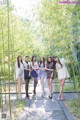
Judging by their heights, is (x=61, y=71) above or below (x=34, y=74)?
above

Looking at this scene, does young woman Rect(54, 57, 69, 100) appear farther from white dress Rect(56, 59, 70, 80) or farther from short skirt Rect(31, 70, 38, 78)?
short skirt Rect(31, 70, 38, 78)

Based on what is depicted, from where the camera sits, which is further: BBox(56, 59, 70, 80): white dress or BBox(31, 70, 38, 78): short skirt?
BBox(31, 70, 38, 78): short skirt

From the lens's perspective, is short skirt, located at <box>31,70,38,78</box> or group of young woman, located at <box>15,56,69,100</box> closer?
group of young woman, located at <box>15,56,69,100</box>

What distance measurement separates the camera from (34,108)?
29.1ft

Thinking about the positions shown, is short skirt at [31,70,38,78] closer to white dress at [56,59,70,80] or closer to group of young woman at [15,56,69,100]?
group of young woman at [15,56,69,100]

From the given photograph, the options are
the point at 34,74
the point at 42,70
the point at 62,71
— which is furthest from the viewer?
the point at 34,74

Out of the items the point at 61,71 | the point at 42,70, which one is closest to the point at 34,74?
the point at 42,70

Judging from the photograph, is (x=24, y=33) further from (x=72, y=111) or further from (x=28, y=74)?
(x=72, y=111)

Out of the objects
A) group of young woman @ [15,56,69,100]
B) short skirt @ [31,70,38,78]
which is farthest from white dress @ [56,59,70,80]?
short skirt @ [31,70,38,78]

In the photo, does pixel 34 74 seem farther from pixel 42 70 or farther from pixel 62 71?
pixel 62 71

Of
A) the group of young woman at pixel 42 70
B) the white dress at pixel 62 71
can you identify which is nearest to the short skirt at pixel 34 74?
the group of young woman at pixel 42 70

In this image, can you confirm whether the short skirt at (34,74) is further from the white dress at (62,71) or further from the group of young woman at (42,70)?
the white dress at (62,71)

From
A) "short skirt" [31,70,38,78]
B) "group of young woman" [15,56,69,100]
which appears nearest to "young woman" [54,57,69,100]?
"group of young woman" [15,56,69,100]

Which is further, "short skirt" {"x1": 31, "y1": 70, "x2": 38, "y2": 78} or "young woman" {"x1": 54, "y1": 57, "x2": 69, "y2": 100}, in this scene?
"short skirt" {"x1": 31, "y1": 70, "x2": 38, "y2": 78}
